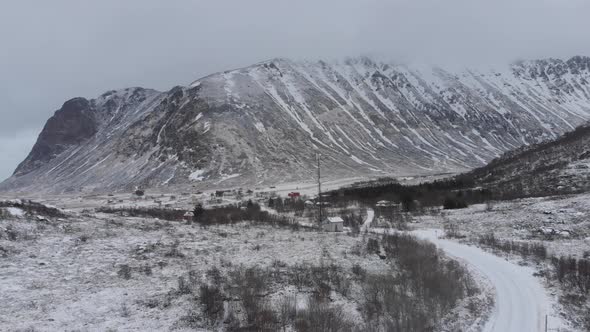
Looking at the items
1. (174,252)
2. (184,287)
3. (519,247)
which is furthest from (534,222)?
(184,287)

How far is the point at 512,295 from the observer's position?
20875 millimetres

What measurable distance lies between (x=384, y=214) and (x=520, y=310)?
4761 cm

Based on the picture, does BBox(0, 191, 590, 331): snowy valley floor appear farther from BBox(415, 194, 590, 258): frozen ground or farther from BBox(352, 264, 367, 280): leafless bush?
BBox(415, 194, 590, 258): frozen ground

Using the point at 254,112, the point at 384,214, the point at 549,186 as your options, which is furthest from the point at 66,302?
the point at 254,112

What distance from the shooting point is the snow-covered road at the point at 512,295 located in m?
17.0

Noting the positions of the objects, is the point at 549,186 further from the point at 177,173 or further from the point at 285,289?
the point at 177,173

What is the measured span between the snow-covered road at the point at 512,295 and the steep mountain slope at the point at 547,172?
40.8m

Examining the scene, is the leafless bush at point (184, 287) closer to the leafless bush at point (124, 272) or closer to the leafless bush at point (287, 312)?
the leafless bush at point (124, 272)

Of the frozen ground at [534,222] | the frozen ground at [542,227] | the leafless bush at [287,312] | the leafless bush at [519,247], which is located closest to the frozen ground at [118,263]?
the leafless bush at [287,312]

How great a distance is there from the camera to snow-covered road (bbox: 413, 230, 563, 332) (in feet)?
55.9

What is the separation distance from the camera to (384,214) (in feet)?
217

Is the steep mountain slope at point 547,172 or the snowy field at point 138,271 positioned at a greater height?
the steep mountain slope at point 547,172

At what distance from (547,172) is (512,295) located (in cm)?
6617

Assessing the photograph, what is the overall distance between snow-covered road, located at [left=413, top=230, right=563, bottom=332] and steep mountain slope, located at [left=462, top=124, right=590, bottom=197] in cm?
4081
